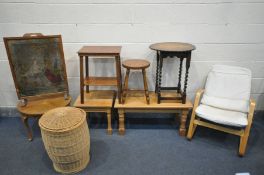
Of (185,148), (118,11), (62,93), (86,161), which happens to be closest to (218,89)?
(185,148)

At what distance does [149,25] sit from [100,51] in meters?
0.65

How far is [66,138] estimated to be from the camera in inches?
68.7

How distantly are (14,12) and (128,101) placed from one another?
160cm

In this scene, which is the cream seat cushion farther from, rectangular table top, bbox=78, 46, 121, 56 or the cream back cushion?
rectangular table top, bbox=78, 46, 121, 56

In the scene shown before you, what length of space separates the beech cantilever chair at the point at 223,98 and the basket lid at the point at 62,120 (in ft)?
3.97

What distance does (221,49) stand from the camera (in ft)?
8.02

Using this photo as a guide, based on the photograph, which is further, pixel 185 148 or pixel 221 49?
pixel 221 49

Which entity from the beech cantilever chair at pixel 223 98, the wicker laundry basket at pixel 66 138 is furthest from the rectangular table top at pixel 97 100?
the beech cantilever chair at pixel 223 98

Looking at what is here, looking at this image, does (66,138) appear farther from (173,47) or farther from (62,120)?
(173,47)

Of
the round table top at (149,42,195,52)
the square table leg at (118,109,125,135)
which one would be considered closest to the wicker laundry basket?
the square table leg at (118,109,125,135)

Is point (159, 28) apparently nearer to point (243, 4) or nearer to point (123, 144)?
point (243, 4)

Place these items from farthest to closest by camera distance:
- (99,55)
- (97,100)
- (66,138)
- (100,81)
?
(97,100) → (100,81) → (99,55) → (66,138)

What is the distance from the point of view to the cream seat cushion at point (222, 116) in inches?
79.7

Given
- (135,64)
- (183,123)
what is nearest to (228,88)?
(183,123)
